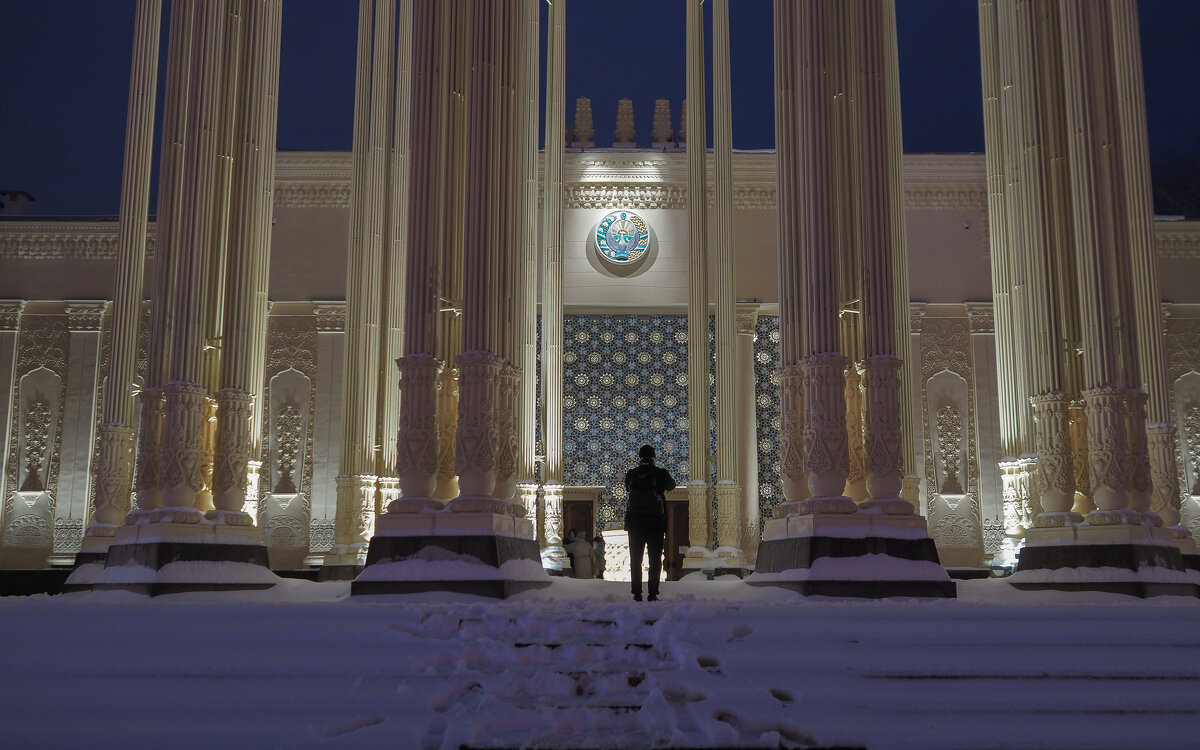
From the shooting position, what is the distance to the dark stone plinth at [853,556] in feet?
26.2

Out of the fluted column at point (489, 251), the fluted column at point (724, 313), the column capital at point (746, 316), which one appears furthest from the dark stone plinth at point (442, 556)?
the column capital at point (746, 316)

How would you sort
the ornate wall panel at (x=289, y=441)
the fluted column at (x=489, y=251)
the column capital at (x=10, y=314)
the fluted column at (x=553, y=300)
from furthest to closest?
the column capital at (x=10, y=314) < the ornate wall panel at (x=289, y=441) < the fluted column at (x=553, y=300) < the fluted column at (x=489, y=251)

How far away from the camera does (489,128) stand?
9172 mm

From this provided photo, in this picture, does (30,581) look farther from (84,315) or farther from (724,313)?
(724,313)

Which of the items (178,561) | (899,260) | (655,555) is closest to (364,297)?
(178,561)

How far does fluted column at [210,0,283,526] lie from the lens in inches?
398

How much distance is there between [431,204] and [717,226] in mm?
7710

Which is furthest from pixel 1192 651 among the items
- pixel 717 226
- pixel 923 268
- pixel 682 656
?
pixel 923 268

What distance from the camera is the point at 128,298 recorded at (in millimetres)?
13172

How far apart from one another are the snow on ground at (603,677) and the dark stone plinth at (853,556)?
153cm

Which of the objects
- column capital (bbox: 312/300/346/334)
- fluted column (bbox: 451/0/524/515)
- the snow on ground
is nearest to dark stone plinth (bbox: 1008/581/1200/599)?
the snow on ground

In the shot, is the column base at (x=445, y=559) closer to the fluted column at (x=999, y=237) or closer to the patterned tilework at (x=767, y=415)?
the fluted column at (x=999, y=237)

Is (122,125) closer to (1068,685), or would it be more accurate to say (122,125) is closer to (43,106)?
(43,106)

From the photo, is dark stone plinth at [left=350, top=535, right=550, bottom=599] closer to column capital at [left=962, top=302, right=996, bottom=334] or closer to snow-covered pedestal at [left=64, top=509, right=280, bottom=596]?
snow-covered pedestal at [left=64, top=509, right=280, bottom=596]
